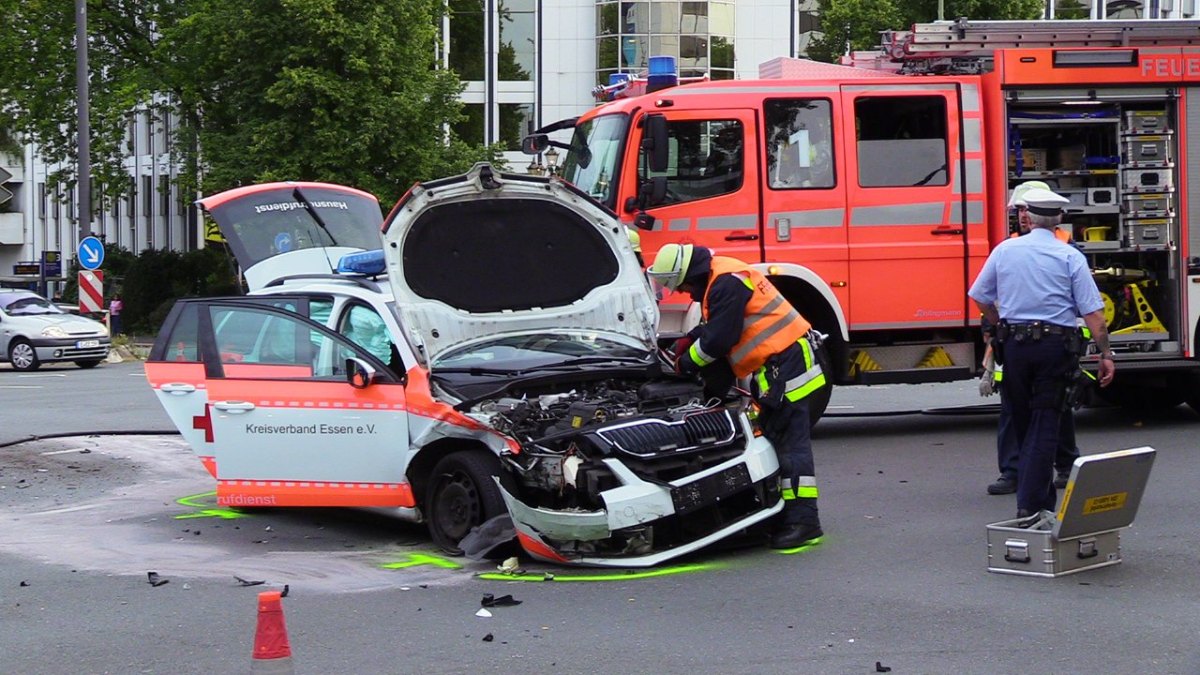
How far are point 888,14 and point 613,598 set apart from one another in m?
28.6

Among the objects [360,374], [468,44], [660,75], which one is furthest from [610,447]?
[468,44]

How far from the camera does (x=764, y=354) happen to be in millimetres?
8219

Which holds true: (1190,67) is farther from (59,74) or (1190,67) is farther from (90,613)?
(59,74)

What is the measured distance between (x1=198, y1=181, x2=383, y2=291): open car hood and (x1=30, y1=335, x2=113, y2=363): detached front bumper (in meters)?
15.2

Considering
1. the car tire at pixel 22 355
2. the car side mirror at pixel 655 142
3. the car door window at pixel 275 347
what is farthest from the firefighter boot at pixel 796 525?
the car tire at pixel 22 355

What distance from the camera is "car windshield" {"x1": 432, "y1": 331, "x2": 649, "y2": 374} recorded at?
8430 millimetres

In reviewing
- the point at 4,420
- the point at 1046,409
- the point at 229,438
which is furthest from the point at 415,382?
the point at 4,420

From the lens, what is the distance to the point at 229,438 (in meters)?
8.88

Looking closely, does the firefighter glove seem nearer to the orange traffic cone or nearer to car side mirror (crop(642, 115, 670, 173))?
car side mirror (crop(642, 115, 670, 173))

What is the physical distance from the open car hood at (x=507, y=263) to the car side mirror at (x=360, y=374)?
0.30 metres

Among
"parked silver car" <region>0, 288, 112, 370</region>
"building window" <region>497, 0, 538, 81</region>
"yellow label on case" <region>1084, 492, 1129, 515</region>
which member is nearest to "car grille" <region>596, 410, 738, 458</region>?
"yellow label on case" <region>1084, 492, 1129, 515</region>

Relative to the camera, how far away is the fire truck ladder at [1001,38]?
12.5m

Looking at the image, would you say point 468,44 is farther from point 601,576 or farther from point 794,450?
point 601,576

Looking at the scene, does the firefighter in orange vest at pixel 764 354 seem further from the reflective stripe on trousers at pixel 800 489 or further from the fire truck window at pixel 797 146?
the fire truck window at pixel 797 146
